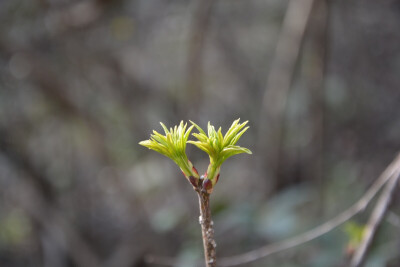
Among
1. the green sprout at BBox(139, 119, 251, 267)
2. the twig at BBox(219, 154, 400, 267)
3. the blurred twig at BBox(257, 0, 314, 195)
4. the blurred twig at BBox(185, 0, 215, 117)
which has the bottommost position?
the green sprout at BBox(139, 119, 251, 267)

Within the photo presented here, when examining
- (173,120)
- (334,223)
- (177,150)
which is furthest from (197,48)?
(177,150)

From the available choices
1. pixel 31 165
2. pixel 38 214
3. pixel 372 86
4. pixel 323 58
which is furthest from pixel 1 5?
pixel 372 86

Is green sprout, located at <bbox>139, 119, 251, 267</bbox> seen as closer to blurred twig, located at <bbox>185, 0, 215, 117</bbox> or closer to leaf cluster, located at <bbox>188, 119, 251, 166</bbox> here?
leaf cluster, located at <bbox>188, 119, 251, 166</bbox>

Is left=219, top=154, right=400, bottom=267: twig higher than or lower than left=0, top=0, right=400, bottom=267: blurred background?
lower

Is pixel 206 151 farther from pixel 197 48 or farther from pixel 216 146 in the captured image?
pixel 197 48

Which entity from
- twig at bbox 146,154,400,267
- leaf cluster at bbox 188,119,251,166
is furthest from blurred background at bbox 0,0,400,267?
leaf cluster at bbox 188,119,251,166

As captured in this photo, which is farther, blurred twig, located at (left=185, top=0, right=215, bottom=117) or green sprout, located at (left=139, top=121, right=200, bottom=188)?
blurred twig, located at (left=185, top=0, right=215, bottom=117)

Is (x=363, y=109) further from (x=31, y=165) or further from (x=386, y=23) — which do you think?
(x=31, y=165)

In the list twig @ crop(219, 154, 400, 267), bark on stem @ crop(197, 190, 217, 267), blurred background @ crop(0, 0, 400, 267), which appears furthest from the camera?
blurred background @ crop(0, 0, 400, 267)
